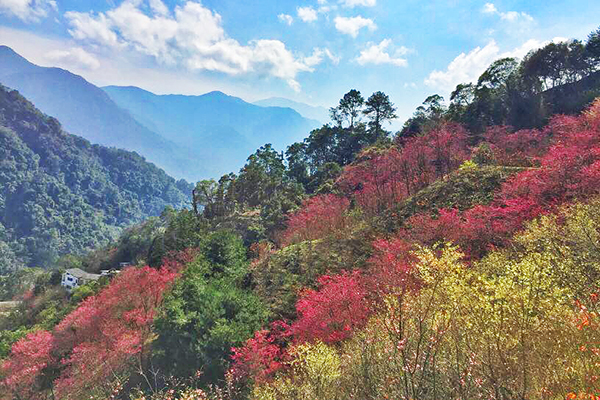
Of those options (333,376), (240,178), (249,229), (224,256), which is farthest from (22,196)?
(333,376)

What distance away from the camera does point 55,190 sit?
112062mm

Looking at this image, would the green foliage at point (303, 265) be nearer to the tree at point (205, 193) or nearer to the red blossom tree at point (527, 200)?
the red blossom tree at point (527, 200)

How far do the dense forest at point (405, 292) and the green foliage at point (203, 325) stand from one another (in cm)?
8

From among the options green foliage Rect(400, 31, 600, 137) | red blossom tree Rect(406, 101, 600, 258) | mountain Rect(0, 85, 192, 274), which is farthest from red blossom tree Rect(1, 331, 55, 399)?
mountain Rect(0, 85, 192, 274)

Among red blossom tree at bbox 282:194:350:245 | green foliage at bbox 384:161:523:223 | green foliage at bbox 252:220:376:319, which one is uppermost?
green foliage at bbox 384:161:523:223

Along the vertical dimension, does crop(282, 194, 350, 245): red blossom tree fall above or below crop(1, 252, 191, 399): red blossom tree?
above

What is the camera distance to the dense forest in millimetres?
5367

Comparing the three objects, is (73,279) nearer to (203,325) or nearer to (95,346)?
(95,346)

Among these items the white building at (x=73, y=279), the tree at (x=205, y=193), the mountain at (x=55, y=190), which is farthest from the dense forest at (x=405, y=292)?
the mountain at (x=55, y=190)

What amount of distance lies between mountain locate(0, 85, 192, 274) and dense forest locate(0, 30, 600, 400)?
75.8m

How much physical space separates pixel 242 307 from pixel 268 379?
418 cm

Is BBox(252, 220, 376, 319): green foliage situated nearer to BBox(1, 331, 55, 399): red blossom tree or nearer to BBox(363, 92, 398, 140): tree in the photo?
BBox(1, 331, 55, 399): red blossom tree

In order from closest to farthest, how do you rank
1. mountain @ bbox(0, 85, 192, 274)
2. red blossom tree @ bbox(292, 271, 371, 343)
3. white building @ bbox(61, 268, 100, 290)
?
red blossom tree @ bbox(292, 271, 371, 343), white building @ bbox(61, 268, 100, 290), mountain @ bbox(0, 85, 192, 274)

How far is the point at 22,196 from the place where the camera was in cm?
10681
